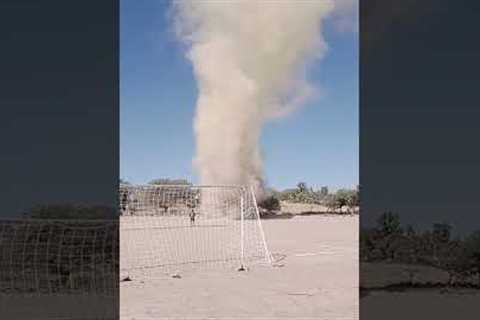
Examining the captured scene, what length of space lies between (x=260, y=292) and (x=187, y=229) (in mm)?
7153

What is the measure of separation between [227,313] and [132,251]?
213 inches

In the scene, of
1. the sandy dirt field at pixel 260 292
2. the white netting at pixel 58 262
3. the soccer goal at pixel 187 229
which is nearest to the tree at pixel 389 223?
the sandy dirt field at pixel 260 292

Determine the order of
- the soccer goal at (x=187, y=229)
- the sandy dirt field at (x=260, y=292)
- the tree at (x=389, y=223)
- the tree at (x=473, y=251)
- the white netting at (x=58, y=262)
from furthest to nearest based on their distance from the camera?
the soccer goal at (x=187, y=229) < the tree at (x=389, y=223) < the tree at (x=473, y=251) < the white netting at (x=58, y=262) < the sandy dirt field at (x=260, y=292)

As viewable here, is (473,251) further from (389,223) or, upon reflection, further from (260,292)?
(260,292)

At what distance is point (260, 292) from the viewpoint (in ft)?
21.3

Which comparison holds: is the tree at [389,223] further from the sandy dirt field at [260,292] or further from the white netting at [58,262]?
the white netting at [58,262]

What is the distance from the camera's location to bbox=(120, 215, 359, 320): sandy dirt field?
539 cm

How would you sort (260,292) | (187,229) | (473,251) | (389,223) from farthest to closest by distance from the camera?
(187,229), (389,223), (473,251), (260,292)

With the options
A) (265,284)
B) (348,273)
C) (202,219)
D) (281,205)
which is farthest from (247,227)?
(281,205)

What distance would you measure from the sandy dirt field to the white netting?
0.32 m

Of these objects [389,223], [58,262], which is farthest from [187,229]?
[58,262]

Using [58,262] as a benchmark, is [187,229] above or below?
below

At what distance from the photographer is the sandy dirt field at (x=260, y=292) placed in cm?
539

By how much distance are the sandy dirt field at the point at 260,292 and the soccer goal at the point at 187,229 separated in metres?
0.84
